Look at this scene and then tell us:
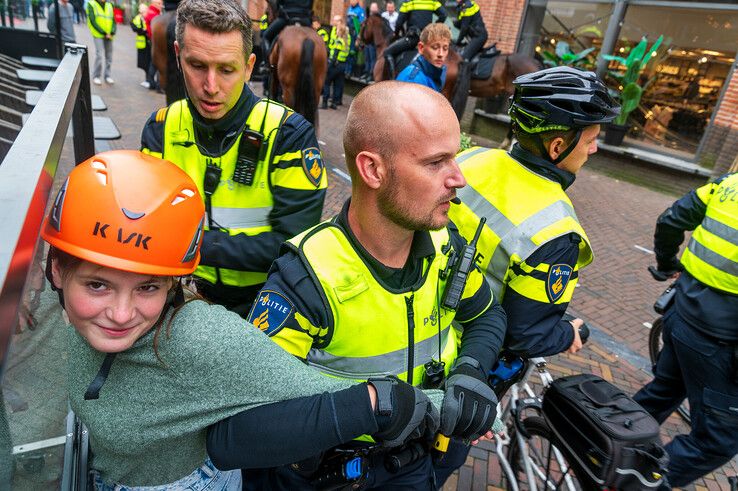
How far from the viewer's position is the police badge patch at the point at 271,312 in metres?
1.43

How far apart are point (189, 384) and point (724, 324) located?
2.70 metres

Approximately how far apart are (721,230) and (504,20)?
1156 cm

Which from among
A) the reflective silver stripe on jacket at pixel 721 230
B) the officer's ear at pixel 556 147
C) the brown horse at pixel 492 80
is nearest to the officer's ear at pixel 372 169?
the officer's ear at pixel 556 147

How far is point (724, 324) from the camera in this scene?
255 cm

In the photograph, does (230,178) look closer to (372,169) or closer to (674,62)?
(372,169)

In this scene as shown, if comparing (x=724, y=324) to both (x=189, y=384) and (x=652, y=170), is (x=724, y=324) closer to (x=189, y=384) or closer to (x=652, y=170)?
(x=189, y=384)

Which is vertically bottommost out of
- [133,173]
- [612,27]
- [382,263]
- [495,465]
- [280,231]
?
[495,465]

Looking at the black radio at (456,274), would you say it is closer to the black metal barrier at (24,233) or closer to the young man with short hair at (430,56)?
the black metal barrier at (24,233)

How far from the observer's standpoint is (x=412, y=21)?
28.9 ft

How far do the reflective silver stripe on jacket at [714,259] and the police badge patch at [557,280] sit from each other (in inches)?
45.8

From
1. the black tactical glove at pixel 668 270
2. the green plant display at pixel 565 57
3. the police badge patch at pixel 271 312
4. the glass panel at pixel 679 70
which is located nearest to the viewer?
the police badge patch at pixel 271 312

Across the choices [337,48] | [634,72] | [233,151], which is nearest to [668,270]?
[233,151]

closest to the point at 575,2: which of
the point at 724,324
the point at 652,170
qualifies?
the point at 652,170

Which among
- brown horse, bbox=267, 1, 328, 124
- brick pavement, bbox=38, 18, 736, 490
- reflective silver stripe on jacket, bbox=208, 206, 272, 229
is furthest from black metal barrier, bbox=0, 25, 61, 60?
reflective silver stripe on jacket, bbox=208, 206, 272, 229
